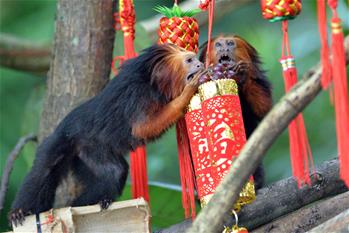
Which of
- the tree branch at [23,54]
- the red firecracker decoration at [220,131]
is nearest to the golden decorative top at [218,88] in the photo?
the red firecracker decoration at [220,131]

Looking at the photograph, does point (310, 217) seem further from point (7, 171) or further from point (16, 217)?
point (7, 171)

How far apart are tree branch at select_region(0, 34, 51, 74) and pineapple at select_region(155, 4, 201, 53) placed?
2.74 metres

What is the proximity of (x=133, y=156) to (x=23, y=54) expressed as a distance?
8.27ft

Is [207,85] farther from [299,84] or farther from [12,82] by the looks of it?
[12,82]

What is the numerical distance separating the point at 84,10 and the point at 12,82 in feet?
13.1

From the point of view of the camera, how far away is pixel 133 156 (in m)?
4.13

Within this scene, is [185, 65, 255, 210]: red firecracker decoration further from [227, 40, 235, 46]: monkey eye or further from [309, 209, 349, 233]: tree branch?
[227, 40, 235, 46]: monkey eye

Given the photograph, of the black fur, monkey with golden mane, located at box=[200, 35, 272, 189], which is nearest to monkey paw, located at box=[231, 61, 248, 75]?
monkey with golden mane, located at box=[200, 35, 272, 189]

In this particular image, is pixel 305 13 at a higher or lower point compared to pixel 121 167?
higher

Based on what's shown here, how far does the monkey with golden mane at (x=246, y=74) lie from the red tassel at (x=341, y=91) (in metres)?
1.40

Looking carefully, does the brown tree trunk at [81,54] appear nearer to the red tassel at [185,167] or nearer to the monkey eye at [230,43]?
the monkey eye at [230,43]

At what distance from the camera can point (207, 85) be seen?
10.8 feet


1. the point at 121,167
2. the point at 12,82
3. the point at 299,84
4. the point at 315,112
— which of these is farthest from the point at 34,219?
the point at 12,82

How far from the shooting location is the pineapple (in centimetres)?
372
